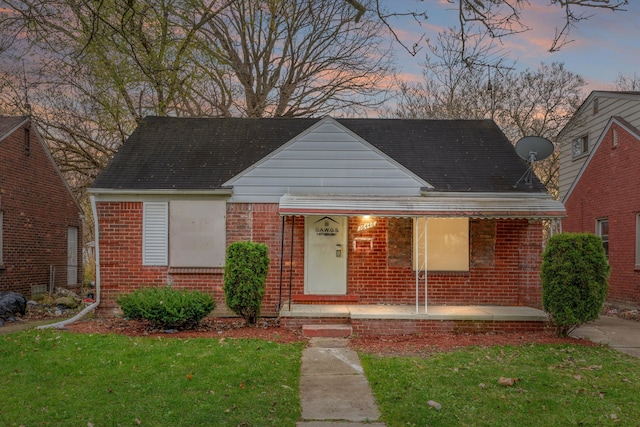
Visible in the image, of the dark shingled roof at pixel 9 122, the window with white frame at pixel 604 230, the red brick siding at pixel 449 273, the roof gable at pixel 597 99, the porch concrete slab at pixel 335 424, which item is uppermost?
the roof gable at pixel 597 99

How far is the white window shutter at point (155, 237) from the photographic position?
38.5ft

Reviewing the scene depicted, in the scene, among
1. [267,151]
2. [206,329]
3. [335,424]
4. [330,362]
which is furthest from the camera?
[267,151]

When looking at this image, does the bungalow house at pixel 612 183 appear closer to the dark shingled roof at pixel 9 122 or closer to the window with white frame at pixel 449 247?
the window with white frame at pixel 449 247

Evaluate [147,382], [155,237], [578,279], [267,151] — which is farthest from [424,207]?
[147,382]

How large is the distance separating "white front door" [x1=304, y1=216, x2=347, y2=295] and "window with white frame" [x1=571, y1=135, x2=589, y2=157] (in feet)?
33.7

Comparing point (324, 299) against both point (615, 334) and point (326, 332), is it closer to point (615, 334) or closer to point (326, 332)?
point (326, 332)

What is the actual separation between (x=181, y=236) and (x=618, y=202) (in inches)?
460

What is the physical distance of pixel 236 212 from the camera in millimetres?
11805

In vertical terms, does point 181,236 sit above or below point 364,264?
above

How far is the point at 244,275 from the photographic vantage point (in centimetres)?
977

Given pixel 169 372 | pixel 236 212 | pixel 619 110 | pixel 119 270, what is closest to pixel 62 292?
pixel 119 270

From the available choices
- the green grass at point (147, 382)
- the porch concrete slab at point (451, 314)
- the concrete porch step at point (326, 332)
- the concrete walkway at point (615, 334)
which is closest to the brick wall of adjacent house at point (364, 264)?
the porch concrete slab at point (451, 314)

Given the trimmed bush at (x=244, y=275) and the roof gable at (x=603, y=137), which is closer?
the trimmed bush at (x=244, y=275)

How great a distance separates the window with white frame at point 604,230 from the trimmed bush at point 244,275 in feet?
35.6
